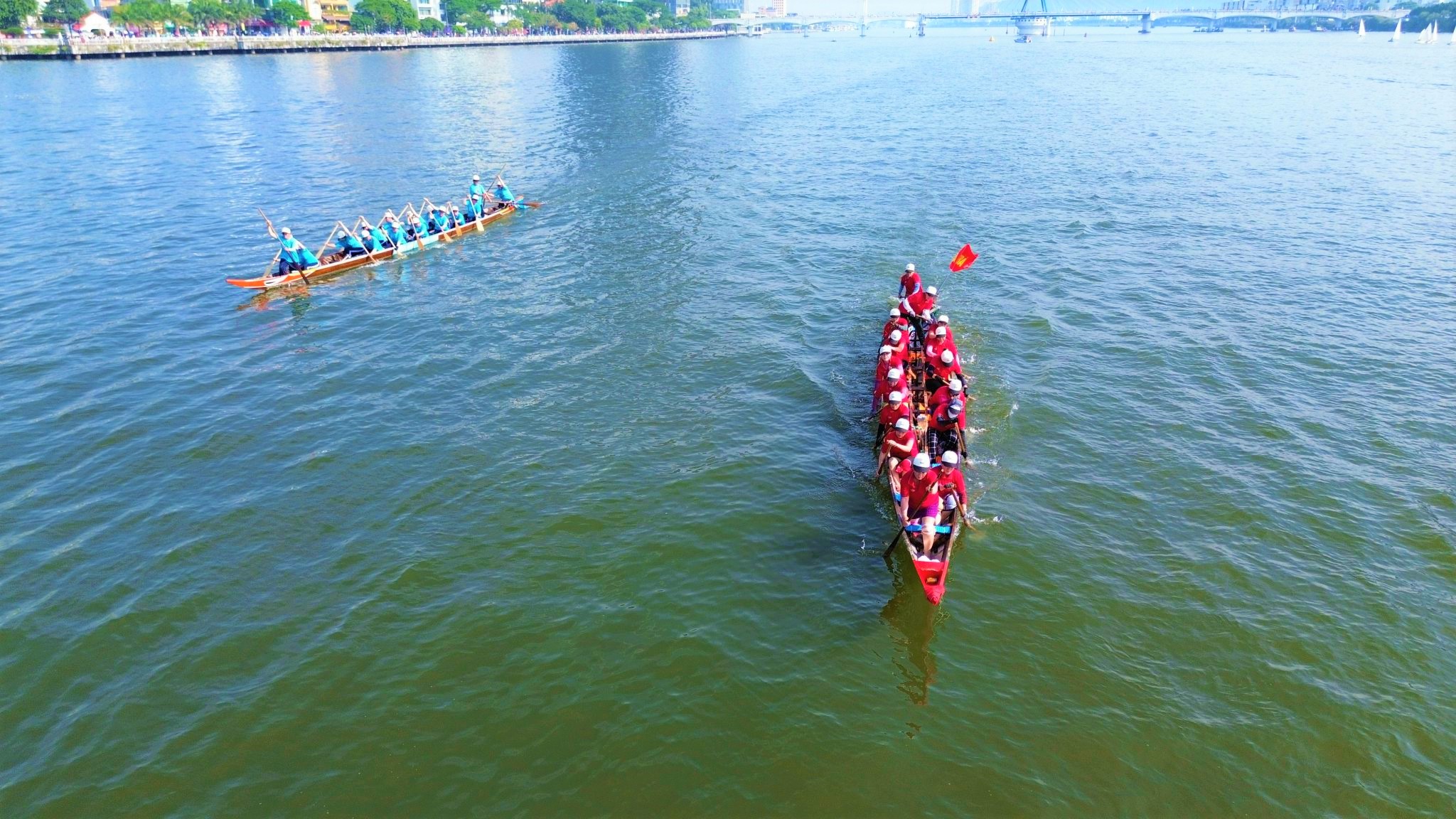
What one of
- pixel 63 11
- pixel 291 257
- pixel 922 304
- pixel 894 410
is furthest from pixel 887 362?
pixel 63 11

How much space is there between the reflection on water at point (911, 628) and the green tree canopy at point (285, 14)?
210492 millimetres

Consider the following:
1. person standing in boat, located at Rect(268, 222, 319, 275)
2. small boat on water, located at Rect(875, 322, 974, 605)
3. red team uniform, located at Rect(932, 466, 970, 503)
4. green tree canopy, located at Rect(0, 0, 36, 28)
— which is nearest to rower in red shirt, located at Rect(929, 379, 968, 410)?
small boat on water, located at Rect(875, 322, 974, 605)

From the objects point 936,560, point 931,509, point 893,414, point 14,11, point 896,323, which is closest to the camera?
point 936,560

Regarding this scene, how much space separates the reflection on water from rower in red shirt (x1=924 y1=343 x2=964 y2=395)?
7.06 m

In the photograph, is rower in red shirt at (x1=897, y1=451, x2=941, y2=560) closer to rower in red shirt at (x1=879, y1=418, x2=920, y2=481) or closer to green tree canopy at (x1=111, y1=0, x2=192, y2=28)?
rower in red shirt at (x1=879, y1=418, x2=920, y2=481)

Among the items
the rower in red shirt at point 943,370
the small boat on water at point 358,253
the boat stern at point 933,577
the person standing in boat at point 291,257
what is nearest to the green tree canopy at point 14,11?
the small boat on water at point 358,253

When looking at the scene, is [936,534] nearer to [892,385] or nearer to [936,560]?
[936,560]

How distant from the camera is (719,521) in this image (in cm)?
2172

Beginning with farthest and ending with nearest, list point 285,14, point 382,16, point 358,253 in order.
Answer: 1. point 382,16
2. point 285,14
3. point 358,253

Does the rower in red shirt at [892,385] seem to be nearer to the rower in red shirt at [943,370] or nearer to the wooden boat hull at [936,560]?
the rower in red shirt at [943,370]

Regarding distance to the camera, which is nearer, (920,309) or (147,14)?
(920,309)

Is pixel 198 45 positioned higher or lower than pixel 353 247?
higher

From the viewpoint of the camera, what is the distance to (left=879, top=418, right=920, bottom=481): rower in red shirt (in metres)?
20.5

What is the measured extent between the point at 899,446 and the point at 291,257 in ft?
106
